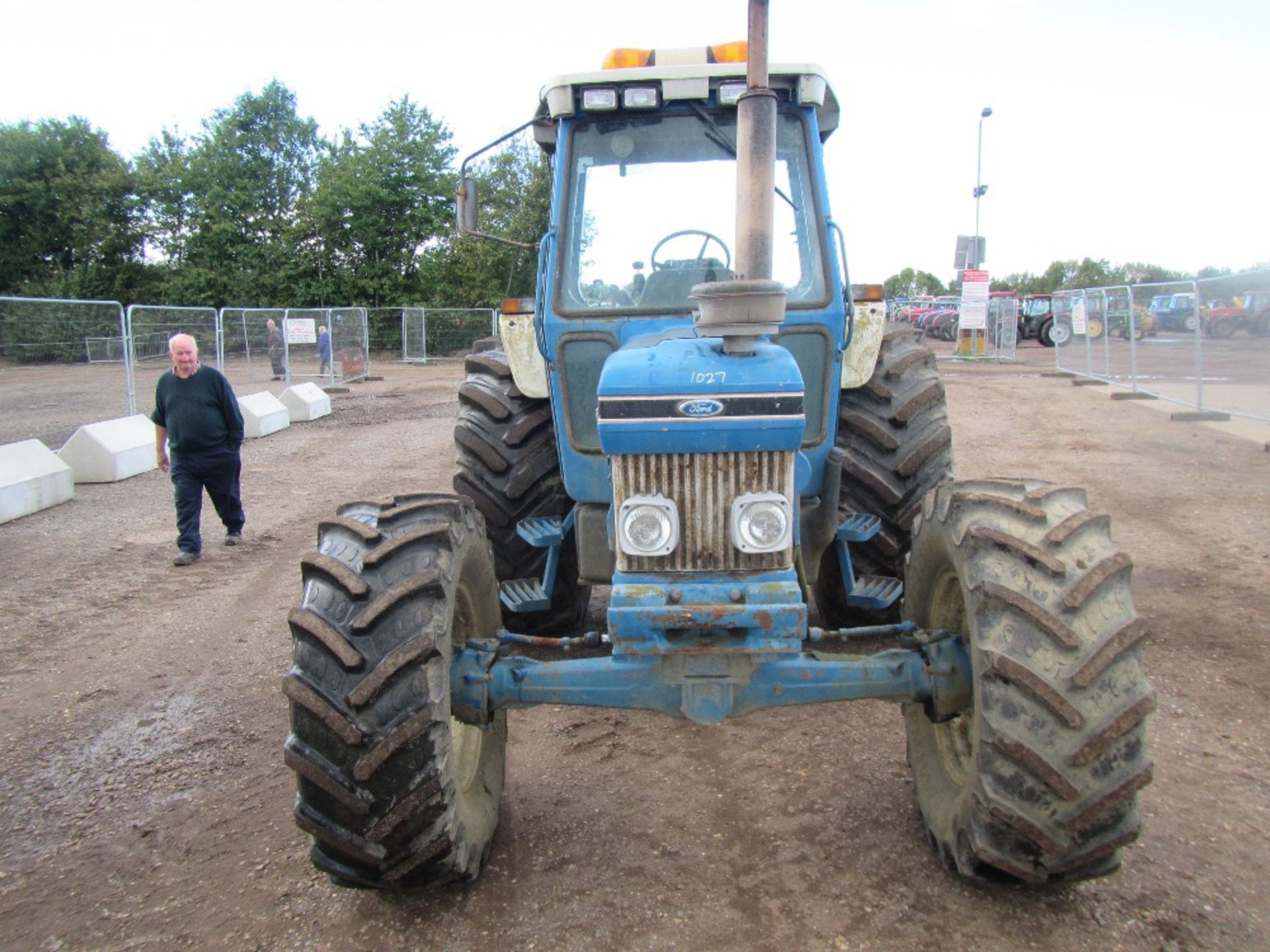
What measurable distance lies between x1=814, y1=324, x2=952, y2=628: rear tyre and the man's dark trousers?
492 centimetres

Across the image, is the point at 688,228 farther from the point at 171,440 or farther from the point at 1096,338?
the point at 1096,338

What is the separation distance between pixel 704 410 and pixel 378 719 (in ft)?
4.19

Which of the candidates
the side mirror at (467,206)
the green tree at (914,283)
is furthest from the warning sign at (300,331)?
the green tree at (914,283)

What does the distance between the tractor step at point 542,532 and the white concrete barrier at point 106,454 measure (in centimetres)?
751

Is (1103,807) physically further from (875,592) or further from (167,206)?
(167,206)

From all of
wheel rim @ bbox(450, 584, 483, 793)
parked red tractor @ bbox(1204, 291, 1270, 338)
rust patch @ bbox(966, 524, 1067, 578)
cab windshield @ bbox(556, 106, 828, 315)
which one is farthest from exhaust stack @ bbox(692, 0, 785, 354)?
parked red tractor @ bbox(1204, 291, 1270, 338)

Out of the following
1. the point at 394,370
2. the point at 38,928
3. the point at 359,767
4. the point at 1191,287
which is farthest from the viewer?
the point at 394,370

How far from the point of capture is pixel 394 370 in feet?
93.4

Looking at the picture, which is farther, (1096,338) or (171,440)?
(1096,338)

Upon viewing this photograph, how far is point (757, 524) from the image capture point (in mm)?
2971

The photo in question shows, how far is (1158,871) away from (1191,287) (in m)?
13.1

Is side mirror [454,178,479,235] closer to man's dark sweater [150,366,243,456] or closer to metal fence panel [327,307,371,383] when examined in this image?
man's dark sweater [150,366,243,456]

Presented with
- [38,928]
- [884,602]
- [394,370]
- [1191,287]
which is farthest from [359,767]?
[394,370]

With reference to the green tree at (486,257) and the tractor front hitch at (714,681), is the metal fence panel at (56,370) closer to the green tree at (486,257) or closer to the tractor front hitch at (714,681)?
the tractor front hitch at (714,681)
